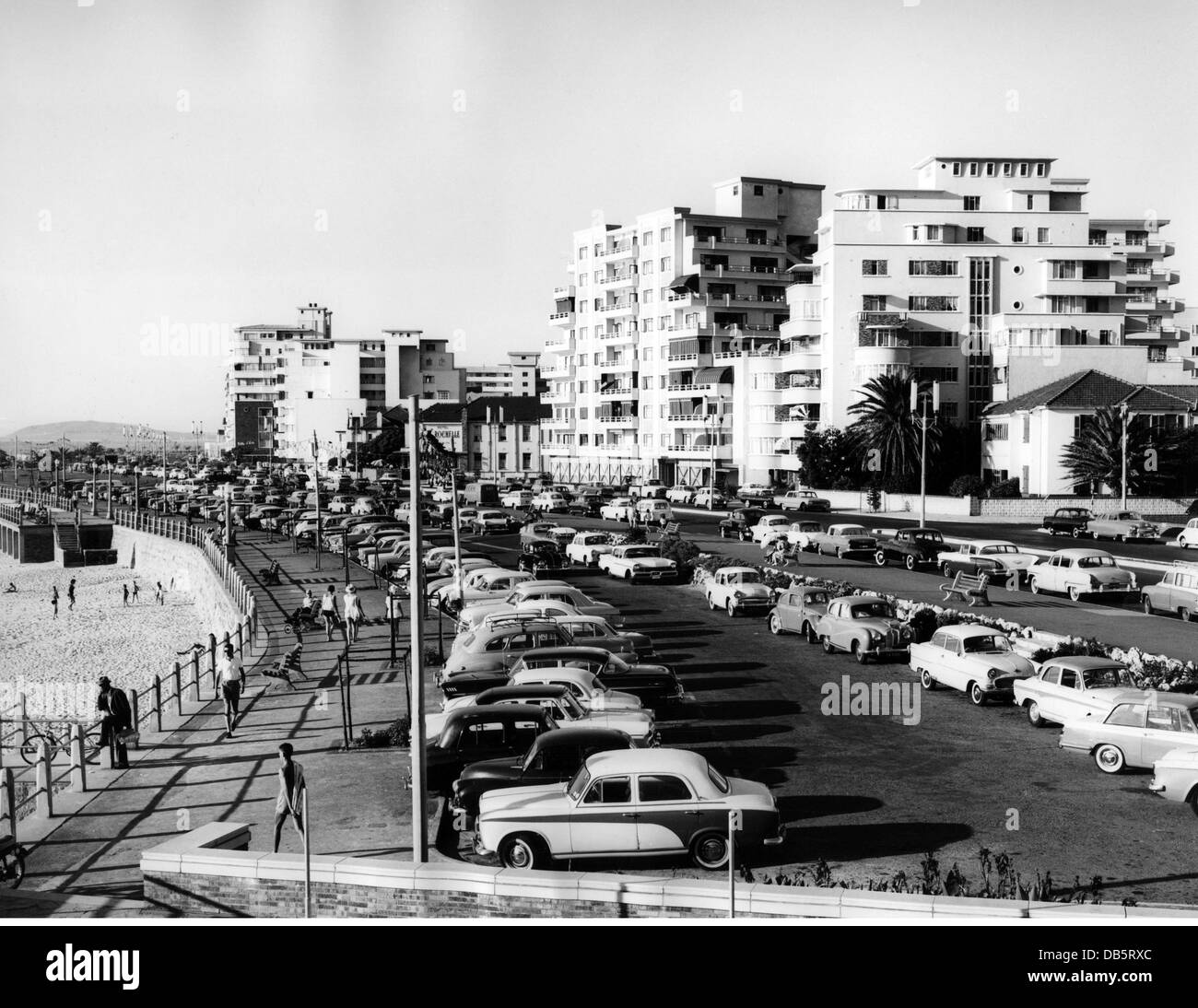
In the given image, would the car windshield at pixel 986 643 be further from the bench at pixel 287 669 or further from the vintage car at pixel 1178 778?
the bench at pixel 287 669

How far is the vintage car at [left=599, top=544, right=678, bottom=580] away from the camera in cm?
4209

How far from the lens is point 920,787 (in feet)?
55.9

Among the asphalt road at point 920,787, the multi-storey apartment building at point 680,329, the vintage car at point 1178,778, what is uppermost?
the multi-storey apartment building at point 680,329

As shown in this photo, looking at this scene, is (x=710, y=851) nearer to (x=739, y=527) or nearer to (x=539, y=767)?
(x=539, y=767)

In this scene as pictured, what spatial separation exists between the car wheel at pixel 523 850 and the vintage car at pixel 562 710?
14.0 ft

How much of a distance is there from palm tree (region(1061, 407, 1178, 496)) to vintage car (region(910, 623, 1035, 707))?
146ft

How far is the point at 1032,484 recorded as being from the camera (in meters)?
69.4

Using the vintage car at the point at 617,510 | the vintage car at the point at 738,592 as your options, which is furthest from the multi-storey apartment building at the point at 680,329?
the vintage car at the point at 738,592

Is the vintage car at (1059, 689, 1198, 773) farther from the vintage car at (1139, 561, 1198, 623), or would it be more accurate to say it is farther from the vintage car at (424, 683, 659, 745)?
the vintage car at (1139, 561, 1198, 623)

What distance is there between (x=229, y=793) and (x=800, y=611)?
16.4m

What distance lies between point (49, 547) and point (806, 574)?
7717 centimetres

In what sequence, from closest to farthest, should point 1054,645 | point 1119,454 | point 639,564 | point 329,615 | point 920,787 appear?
point 920,787 < point 1054,645 < point 329,615 < point 639,564 < point 1119,454

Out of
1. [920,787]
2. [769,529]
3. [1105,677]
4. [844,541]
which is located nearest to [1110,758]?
[1105,677]

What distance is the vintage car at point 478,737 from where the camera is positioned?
16.5 m
